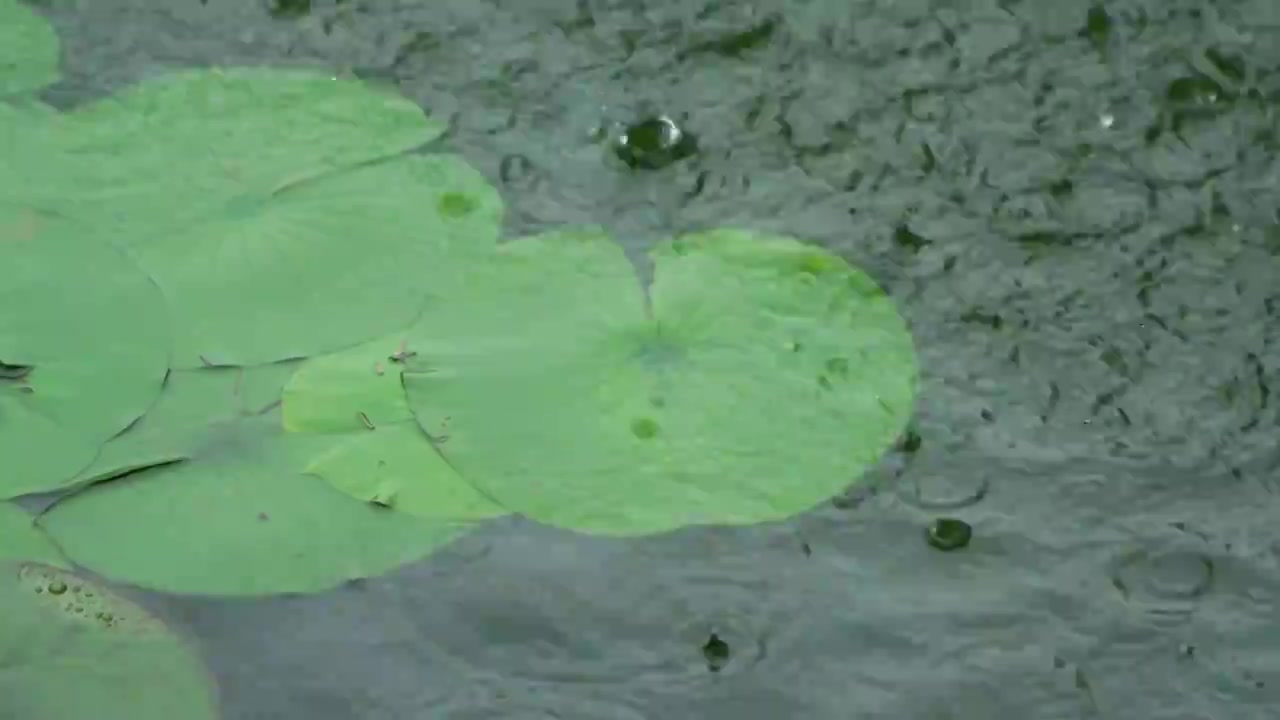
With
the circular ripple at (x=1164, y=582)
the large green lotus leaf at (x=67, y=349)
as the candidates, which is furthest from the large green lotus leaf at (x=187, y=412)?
the circular ripple at (x=1164, y=582)

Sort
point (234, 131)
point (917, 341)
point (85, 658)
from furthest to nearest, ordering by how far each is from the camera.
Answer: point (234, 131), point (917, 341), point (85, 658)

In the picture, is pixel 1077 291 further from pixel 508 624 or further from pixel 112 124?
pixel 112 124

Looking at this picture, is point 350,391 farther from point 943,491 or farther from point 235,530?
→ point 943,491

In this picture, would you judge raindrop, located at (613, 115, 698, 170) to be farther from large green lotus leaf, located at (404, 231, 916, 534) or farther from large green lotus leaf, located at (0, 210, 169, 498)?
large green lotus leaf, located at (0, 210, 169, 498)

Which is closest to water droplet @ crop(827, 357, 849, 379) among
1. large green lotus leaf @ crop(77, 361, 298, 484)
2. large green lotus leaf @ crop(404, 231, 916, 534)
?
large green lotus leaf @ crop(404, 231, 916, 534)

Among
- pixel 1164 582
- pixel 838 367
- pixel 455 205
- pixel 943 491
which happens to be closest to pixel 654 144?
pixel 455 205

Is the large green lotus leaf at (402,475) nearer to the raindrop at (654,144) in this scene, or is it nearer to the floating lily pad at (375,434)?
the floating lily pad at (375,434)
